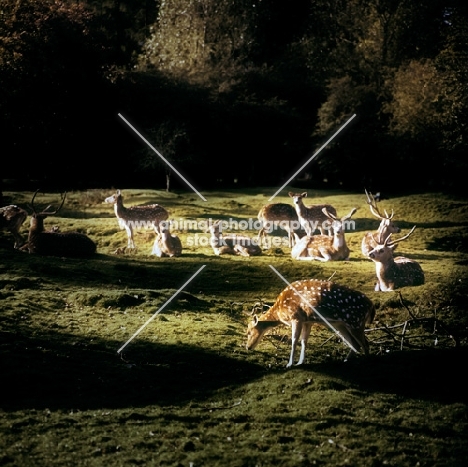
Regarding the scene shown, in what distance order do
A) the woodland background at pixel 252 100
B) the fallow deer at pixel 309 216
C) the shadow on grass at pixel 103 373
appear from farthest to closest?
the woodland background at pixel 252 100
the fallow deer at pixel 309 216
the shadow on grass at pixel 103 373

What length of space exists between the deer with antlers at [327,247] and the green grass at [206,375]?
3.51ft

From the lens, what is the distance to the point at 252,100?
126 feet

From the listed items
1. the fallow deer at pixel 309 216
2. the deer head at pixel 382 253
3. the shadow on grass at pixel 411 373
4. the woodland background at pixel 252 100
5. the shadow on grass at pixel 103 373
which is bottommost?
the shadow on grass at pixel 103 373

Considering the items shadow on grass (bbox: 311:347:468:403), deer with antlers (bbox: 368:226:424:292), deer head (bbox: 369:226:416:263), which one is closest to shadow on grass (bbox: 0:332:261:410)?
shadow on grass (bbox: 311:347:468:403)

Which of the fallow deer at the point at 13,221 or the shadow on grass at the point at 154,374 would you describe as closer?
the shadow on grass at the point at 154,374

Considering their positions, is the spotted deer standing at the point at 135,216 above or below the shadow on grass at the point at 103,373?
above

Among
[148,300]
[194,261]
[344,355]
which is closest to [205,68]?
[194,261]

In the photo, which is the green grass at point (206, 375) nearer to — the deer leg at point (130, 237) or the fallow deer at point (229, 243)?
the fallow deer at point (229, 243)

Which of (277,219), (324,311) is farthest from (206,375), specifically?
(277,219)

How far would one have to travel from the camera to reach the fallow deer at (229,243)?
18234mm

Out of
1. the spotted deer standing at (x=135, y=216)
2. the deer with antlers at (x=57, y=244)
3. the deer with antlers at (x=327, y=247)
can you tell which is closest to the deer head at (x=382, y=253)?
the deer with antlers at (x=327, y=247)

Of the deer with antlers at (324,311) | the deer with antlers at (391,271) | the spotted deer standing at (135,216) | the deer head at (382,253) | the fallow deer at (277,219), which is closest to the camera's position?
the deer with antlers at (324,311)

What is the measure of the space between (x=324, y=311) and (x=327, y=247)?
8.88 meters

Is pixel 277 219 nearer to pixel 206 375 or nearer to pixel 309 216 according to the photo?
pixel 309 216
